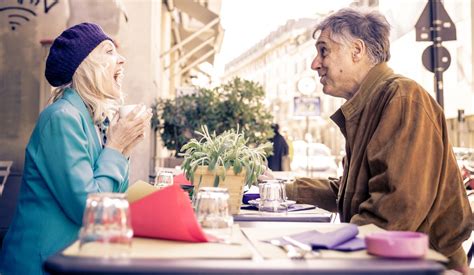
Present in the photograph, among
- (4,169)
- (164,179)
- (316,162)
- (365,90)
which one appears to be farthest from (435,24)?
(316,162)

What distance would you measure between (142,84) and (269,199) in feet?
20.4

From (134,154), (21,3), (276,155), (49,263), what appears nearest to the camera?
(49,263)

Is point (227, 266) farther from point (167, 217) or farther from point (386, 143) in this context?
point (386, 143)

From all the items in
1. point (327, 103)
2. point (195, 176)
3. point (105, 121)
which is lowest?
point (195, 176)

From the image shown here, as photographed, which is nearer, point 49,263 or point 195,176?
point 49,263

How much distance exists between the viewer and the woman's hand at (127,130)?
2043 mm

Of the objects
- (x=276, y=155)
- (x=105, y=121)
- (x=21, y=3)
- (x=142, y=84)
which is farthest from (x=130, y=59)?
(x=105, y=121)

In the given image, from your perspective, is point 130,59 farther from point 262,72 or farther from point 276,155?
point 262,72

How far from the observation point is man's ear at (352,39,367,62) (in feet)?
7.98

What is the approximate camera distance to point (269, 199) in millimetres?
2324

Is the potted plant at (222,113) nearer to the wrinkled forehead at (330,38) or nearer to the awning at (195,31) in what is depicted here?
the awning at (195,31)

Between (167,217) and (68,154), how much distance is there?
54 centimetres

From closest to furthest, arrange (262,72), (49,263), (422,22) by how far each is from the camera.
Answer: (49,263) < (422,22) < (262,72)

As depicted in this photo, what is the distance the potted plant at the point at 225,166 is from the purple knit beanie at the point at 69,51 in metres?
0.54
